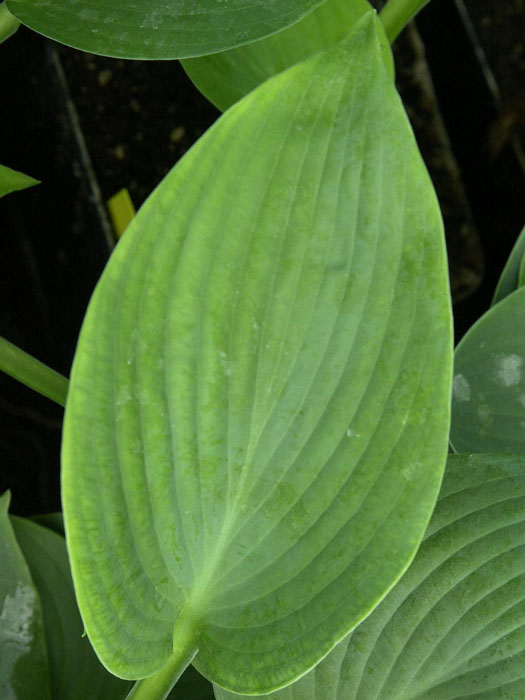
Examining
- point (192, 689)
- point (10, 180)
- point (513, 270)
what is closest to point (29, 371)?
point (10, 180)

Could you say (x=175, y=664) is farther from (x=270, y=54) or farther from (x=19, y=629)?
(x=270, y=54)

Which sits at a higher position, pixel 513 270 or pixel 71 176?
pixel 71 176

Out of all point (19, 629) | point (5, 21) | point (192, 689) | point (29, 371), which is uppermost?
point (5, 21)

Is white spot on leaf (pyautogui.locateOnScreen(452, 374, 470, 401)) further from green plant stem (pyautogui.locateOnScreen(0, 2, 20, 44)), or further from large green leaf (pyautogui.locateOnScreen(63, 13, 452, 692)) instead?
green plant stem (pyautogui.locateOnScreen(0, 2, 20, 44))

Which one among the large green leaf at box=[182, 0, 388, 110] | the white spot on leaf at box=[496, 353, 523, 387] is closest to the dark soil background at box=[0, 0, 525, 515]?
the large green leaf at box=[182, 0, 388, 110]

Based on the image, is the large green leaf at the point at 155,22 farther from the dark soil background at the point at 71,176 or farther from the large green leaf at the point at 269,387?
the dark soil background at the point at 71,176

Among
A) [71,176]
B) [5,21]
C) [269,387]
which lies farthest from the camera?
[71,176]

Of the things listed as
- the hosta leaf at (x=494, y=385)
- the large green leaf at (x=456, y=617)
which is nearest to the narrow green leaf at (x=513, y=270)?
the hosta leaf at (x=494, y=385)
